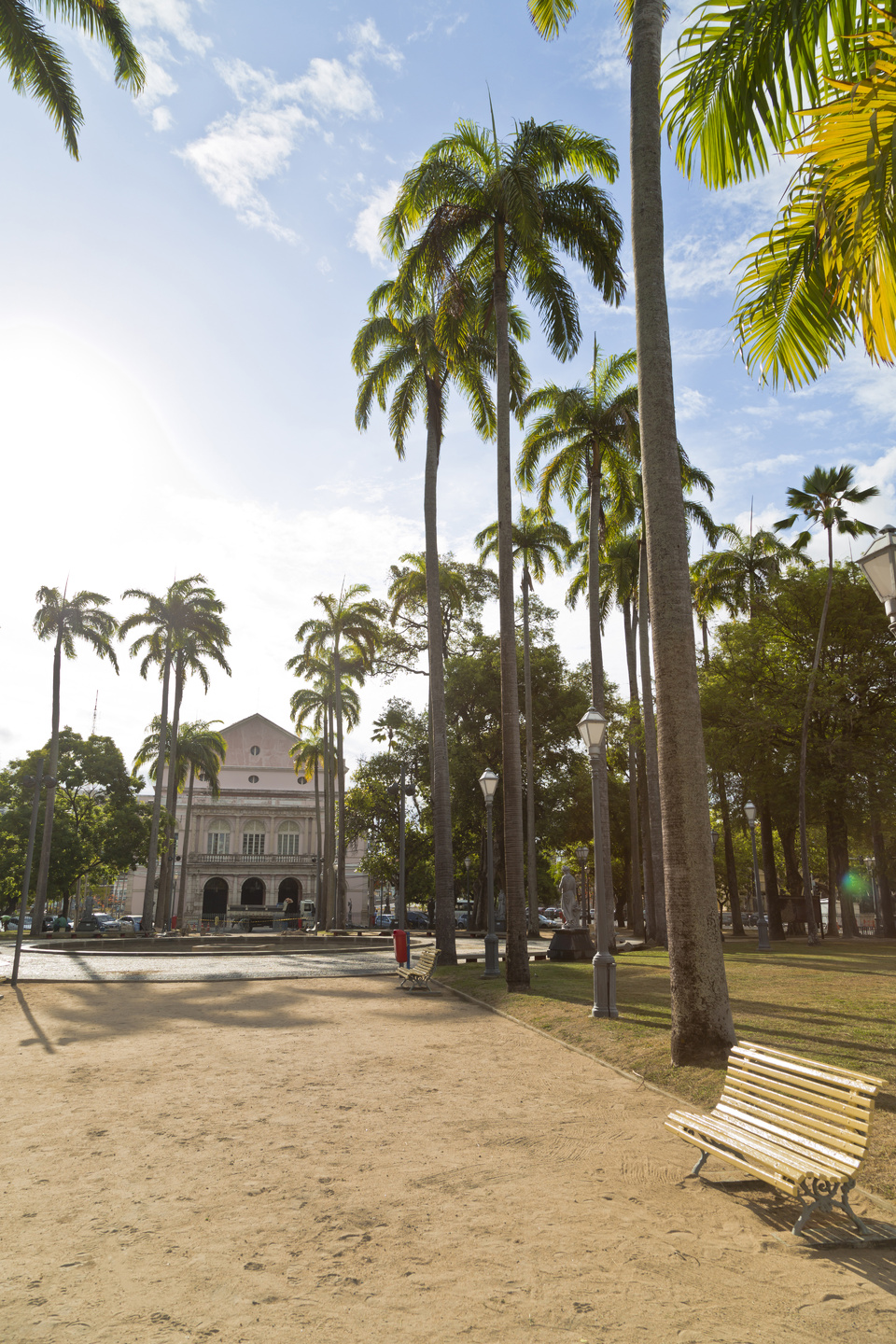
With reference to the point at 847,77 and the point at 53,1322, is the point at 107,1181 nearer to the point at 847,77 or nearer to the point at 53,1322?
the point at 53,1322

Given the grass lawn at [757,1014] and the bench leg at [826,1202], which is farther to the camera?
the grass lawn at [757,1014]

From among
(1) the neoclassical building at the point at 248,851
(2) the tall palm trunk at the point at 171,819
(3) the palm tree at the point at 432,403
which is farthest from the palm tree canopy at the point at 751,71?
(1) the neoclassical building at the point at 248,851

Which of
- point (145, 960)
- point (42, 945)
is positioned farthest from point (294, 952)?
point (42, 945)

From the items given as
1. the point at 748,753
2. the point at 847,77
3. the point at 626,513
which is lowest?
the point at 748,753

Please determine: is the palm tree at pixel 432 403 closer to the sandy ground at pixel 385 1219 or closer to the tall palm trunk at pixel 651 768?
the tall palm trunk at pixel 651 768

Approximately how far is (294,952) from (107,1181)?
80.8 ft

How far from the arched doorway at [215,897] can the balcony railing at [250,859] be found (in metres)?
1.72

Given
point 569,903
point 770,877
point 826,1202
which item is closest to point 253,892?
point 770,877

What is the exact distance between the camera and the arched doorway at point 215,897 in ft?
217

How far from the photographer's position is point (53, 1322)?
3432mm

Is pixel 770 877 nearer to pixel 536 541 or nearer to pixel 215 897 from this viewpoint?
pixel 536 541

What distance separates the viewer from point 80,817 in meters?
43.7

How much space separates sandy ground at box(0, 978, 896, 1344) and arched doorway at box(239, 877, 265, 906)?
60496mm

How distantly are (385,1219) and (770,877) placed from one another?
101ft
